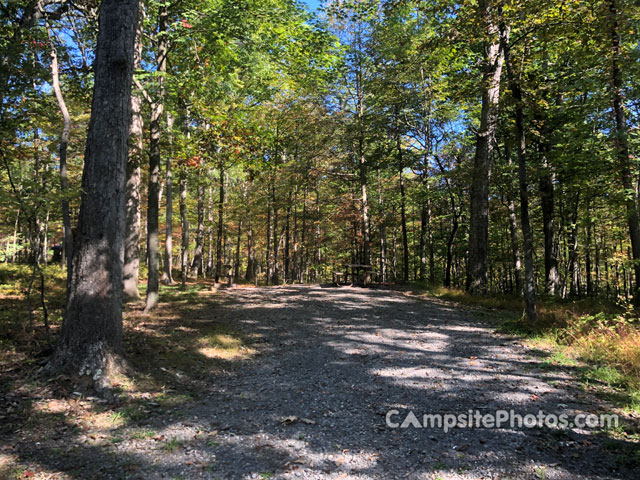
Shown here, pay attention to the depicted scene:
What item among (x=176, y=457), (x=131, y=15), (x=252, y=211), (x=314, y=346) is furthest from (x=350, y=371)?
(x=252, y=211)

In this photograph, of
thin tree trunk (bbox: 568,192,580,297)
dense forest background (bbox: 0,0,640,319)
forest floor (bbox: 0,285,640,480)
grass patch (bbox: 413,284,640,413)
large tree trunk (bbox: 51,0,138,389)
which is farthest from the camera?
thin tree trunk (bbox: 568,192,580,297)

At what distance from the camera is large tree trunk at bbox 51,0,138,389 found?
15.6 ft

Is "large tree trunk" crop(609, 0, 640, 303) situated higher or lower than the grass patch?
higher

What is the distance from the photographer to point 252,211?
1997 cm

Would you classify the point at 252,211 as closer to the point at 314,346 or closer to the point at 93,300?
the point at 314,346

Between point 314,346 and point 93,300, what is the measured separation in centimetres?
410

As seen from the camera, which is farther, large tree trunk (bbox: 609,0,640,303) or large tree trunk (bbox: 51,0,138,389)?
large tree trunk (bbox: 609,0,640,303)

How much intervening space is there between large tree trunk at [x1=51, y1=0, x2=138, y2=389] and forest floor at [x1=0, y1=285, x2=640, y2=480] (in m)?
0.52

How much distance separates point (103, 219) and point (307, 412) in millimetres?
4077

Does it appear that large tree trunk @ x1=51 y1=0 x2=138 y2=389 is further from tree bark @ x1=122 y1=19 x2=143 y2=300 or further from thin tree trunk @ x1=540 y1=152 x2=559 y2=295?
thin tree trunk @ x1=540 y1=152 x2=559 y2=295

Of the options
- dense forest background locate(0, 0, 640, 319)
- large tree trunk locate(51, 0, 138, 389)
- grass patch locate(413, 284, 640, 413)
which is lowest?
grass patch locate(413, 284, 640, 413)

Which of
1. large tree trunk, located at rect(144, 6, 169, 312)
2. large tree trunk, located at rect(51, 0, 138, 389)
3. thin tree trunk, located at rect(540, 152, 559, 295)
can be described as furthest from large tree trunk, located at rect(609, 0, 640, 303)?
large tree trunk, located at rect(144, 6, 169, 312)

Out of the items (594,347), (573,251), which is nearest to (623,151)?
(594,347)

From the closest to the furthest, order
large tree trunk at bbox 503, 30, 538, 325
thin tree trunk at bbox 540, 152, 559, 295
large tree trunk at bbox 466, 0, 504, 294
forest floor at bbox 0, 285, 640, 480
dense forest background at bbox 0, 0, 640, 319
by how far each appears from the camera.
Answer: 1. forest floor at bbox 0, 285, 640, 480
2. dense forest background at bbox 0, 0, 640, 319
3. large tree trunk at bbox 503, 30, 538, 325
4. large tree trunk at bbox 466, 0, 504, 294
5. thin tree trunk at bbox 540, 152, 559, 295
